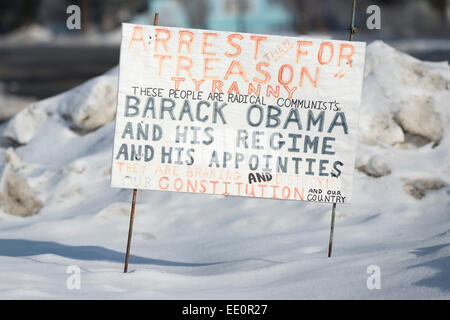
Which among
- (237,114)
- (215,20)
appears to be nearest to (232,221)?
(237,114)

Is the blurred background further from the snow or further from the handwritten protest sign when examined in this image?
the handwritten protest sign

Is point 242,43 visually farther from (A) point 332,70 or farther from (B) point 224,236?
(B) point 224,236

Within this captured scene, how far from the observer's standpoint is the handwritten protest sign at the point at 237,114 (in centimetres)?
557

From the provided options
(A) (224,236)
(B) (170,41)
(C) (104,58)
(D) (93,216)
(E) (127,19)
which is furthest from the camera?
(E) (127,19)

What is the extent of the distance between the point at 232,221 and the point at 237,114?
6.18 feet

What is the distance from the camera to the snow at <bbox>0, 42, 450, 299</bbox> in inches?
202

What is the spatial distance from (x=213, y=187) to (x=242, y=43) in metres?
1.15

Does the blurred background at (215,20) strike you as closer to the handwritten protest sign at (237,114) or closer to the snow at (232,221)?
the snow at (232,221)

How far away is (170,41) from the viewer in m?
5.56

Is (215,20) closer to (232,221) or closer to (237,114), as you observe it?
(232,221)

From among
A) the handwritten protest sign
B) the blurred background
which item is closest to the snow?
the handwritten protest sign

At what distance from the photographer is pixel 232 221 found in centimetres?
729

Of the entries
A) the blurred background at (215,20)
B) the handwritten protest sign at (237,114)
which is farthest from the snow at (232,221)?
the blurred background at (215,20)
